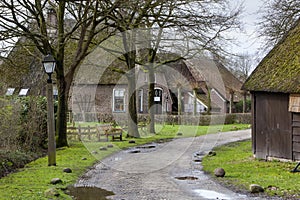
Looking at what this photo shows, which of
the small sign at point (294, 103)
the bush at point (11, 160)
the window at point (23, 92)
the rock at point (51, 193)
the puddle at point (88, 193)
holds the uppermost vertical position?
the window at point (23, 92)

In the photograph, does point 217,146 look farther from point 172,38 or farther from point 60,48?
point 60,48

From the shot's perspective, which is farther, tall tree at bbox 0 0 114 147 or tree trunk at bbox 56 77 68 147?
tree trunk at bbox 56 77 68 147

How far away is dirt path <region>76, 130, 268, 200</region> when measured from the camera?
451 inches

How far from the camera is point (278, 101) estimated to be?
16719mm

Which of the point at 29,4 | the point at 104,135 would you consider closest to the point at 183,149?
the point at 104,135

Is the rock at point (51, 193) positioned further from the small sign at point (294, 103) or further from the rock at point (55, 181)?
the small sign at point (294, 103)

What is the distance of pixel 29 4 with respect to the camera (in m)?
20.9

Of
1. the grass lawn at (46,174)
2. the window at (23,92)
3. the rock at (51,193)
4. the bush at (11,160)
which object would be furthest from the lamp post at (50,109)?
the window at (23,92)

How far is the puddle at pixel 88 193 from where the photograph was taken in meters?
11.1

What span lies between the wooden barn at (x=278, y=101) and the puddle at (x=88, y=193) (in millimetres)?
7607

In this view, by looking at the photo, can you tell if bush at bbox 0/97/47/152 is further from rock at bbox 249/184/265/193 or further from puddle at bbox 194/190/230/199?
rock at bbox 249/184/265/193

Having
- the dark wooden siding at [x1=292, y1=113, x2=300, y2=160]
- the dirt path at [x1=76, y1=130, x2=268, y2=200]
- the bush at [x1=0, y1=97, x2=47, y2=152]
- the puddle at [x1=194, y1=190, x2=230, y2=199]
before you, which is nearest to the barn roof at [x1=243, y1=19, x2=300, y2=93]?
the dark wooden siding at [x1=292, y1=113, x2=300, y2=160]

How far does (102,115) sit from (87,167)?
2606 cm

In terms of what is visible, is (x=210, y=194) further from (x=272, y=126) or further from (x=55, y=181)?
(x=272, y=126)
